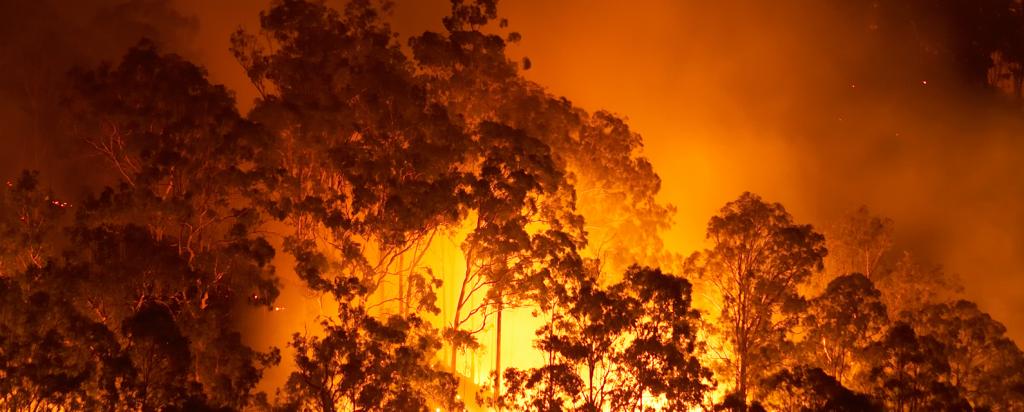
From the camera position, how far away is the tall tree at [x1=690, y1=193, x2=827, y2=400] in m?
22.0

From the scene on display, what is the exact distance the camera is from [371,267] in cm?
2102

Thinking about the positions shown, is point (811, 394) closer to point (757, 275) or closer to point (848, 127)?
point (757, 275)

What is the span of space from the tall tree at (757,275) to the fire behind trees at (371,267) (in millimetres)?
62

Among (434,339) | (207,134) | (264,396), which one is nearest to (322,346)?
(264,396)

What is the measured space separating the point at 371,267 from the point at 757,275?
9829mm

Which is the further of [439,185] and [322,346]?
[439,185]

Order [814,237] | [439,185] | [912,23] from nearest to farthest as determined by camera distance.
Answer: [439,185], [814,237], [912,23]

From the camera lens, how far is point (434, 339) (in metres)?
20.7

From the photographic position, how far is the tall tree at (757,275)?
72.0 feet

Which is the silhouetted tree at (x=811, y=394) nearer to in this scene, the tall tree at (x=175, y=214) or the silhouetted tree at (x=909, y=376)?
the silhouetted tree at (x=909, y=376)

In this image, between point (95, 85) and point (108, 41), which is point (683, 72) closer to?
point (108, 41)

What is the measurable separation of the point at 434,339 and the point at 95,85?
365 inches

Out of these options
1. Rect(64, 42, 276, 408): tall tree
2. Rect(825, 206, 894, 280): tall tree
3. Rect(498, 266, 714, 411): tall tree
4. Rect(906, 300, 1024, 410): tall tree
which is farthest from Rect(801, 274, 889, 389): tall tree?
Rect(64, 42, 276, 408): tall tree

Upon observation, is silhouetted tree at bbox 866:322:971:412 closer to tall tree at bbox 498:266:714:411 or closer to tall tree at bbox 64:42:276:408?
tall tree at bbox 498:266:714:411
